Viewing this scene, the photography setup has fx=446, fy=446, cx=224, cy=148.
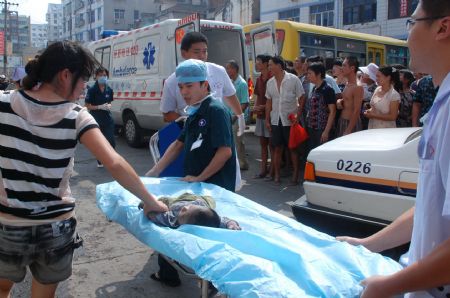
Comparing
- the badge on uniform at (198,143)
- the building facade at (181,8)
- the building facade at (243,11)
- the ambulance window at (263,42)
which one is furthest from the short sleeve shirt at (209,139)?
the building facade at (181,8)

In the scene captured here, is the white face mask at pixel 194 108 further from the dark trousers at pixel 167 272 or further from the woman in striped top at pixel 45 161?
the dark trousers at pixel 167 272

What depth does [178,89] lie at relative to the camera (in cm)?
445

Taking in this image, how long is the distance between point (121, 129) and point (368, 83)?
657 centimetres

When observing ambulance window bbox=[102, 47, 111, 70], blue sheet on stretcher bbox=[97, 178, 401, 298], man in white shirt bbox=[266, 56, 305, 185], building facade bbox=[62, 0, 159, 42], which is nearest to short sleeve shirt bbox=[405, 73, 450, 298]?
blue sheet on stretcher bbox=[97, 178, 401, 298]

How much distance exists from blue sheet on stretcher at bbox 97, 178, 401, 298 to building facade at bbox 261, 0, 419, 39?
70.1 feet

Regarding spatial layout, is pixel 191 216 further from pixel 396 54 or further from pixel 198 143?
pixel 396 54

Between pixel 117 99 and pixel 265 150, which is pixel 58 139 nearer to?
pixel 265 150

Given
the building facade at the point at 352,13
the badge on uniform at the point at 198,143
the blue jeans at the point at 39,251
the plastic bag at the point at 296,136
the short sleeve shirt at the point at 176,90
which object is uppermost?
the building facade at the point at 352,13

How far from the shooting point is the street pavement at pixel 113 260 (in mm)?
3465

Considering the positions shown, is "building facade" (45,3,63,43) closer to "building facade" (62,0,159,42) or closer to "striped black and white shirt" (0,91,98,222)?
"building facade" (62,0,159,42)

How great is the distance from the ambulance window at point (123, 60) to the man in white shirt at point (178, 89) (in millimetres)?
5382

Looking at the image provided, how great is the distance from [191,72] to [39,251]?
1.44m

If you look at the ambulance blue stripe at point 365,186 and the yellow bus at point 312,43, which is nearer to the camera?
the ambulance blue stripe at point 365,186

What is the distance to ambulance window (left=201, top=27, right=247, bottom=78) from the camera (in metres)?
9.44
